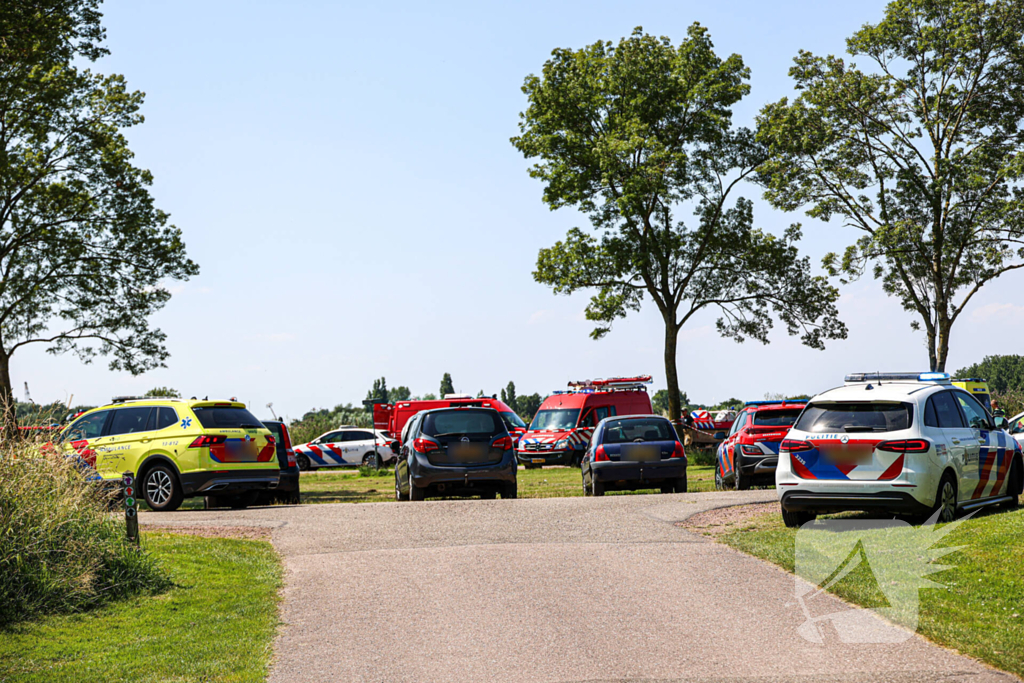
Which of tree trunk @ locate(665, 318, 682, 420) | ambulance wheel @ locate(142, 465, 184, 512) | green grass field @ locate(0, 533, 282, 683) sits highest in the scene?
tree trunk @ locate(665, 318, 682, 420)

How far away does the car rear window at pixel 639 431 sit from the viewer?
59.5 feet

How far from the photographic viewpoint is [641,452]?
58.9 feet

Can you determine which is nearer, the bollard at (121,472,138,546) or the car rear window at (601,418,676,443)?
the bollard at (121,472,138,546)

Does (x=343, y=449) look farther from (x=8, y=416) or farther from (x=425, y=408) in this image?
(x=8, y=416)

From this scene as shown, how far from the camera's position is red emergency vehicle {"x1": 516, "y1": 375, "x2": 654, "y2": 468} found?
97.2 feet

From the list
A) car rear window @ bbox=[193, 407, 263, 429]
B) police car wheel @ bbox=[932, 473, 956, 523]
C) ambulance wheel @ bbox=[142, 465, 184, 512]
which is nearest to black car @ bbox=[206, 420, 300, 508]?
car rear window @ bbox=[193, 407, 263, 429]

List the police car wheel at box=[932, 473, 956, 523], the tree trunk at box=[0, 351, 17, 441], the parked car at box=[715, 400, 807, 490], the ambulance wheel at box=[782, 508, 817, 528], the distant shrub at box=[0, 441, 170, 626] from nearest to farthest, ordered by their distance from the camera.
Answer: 1. the distant shrub at box=[0, 441, 170, 626]
2. the tree trunk at box=[0, 351, 17, 441]
3. the police car wheel at box=[932, 473, 956, 523]
4. the ambulance wheel at box=[782, 508, 817, 528]
5. the parked car at box=[715, 400, 807, 490]

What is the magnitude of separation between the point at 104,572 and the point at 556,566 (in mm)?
4195

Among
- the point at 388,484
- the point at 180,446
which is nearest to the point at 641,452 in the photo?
the point at 180,446

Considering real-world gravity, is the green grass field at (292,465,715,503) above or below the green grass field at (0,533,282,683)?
below

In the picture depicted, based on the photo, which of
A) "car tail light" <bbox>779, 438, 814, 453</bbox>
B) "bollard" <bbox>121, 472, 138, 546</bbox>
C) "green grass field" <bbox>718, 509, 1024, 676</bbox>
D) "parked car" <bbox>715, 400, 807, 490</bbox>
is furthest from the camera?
"parked car" <bbox>715, 400, 807, 490</bbox>

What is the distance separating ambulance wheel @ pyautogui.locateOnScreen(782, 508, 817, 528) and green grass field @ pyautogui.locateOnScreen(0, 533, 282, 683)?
19.3ft

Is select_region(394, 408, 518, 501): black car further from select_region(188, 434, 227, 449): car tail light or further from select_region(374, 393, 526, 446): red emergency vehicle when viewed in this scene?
select_region(374, 393, 526, 446): red emergency vehicle

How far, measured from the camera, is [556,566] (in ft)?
34.1
